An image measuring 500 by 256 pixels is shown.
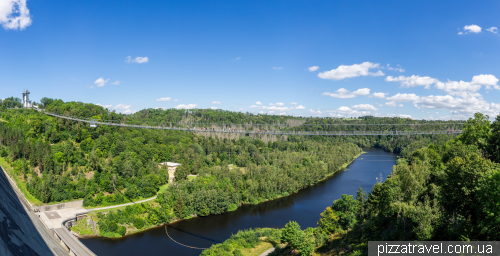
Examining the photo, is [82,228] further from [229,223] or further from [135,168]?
[229,223]

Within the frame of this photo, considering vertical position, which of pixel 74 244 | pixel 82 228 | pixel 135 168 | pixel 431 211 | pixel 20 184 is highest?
pixel 431 211

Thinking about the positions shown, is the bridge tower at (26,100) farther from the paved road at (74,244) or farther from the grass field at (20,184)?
the paved road at (74,244)

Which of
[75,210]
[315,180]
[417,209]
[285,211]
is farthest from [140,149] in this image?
[417,209]

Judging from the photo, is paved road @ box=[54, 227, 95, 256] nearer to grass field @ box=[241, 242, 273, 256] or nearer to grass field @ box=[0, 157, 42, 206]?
grass field @ box=[0, 157, 42, 206]

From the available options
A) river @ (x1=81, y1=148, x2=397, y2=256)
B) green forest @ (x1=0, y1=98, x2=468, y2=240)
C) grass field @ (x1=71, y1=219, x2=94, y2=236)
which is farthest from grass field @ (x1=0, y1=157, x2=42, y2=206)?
river @ (x1=81, y1=148, x2=397, y2=256)

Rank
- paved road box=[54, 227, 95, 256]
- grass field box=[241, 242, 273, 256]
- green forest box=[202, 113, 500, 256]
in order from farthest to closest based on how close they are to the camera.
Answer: grass field box=[241, 242, 273, 256] → paved road box=[54, 227, 95, 256] → green forest box=[202, 113, 500, 256]

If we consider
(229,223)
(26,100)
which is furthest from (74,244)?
(26,100)
